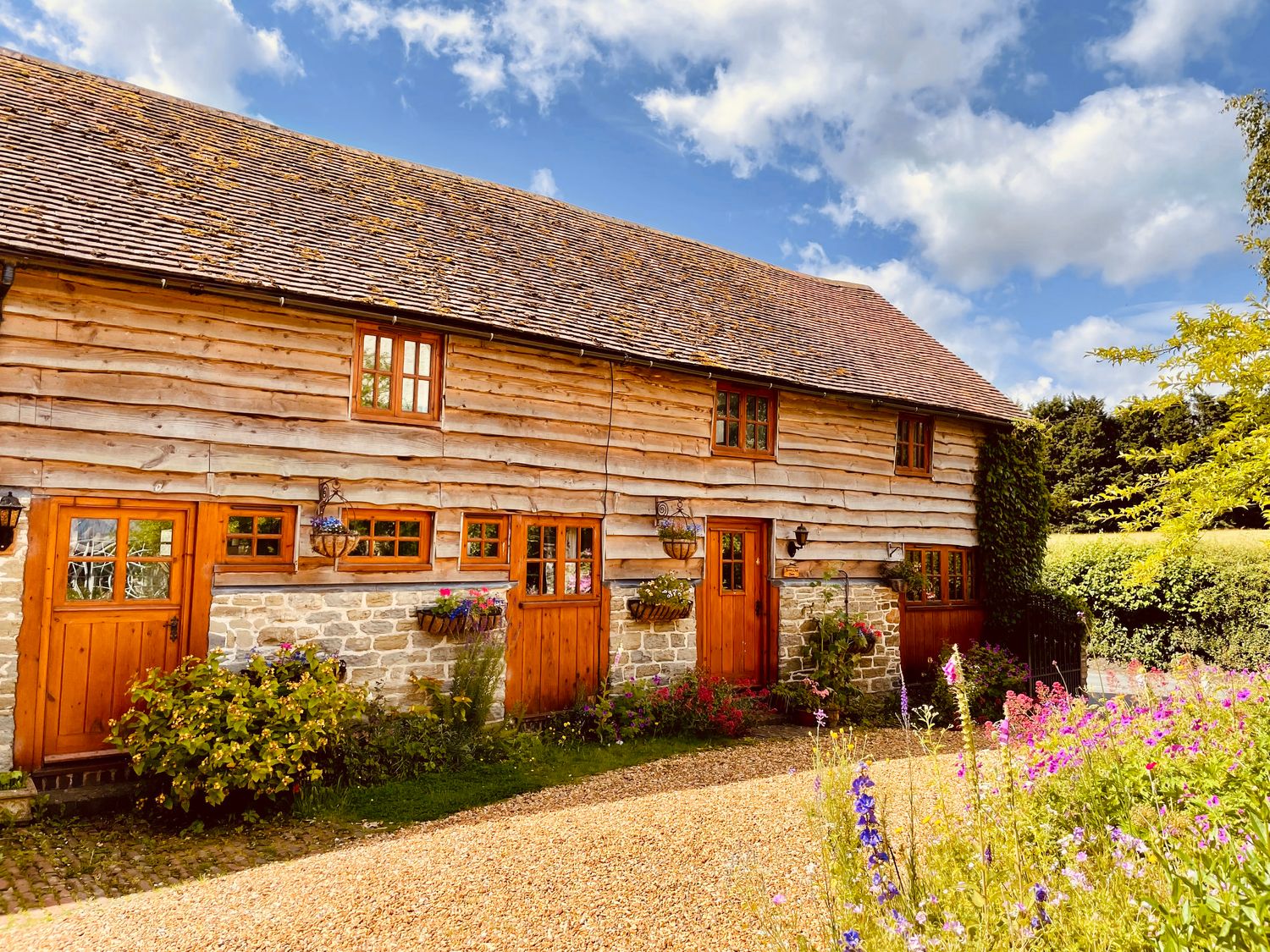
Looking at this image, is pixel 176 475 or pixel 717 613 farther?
pixel 717 613

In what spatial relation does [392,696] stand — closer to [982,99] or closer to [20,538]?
[20,538]

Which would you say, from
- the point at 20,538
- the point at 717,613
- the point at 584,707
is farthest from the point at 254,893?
the point at 717,613

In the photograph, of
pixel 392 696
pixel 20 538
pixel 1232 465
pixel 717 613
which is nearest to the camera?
pixel 20 538

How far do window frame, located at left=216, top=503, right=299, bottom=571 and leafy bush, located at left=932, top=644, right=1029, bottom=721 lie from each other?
354 inches

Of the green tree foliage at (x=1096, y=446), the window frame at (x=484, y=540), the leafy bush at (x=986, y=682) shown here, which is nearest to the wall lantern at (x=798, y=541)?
the leafy bush at (x=986, y=682)

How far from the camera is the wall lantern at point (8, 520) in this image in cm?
640

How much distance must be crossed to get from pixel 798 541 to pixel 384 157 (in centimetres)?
905

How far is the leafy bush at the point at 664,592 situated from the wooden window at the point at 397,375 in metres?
3.33

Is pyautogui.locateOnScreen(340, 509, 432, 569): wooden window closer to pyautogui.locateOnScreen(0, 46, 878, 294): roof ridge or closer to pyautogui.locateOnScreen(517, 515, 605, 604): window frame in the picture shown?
pyautogui.locateOnScreen(517, 515, 605, 604): window frame

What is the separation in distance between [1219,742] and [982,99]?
31.5 ft

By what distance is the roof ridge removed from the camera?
10422mm

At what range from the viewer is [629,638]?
9844 millimetres

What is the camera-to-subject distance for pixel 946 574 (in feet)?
43.0

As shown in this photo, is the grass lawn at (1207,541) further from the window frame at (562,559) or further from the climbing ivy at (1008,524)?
the window frame at (562,559)
